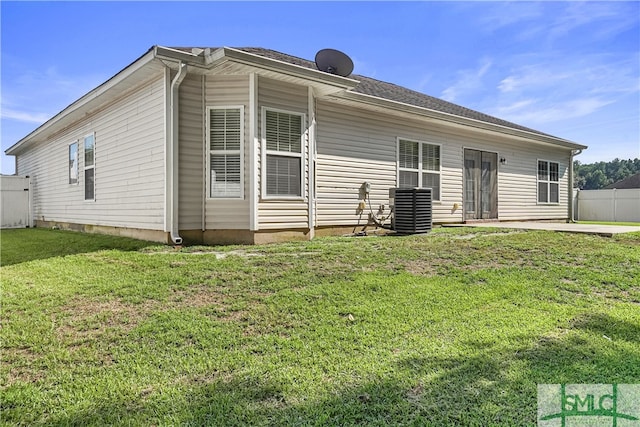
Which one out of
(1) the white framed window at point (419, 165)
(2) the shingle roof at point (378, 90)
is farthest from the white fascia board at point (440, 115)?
(1) the white framed window at point (419, 165)

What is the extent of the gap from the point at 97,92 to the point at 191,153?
3.23 metres

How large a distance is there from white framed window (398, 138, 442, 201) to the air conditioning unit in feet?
3.75

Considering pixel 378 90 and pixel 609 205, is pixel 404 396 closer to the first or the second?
pixel 378 90

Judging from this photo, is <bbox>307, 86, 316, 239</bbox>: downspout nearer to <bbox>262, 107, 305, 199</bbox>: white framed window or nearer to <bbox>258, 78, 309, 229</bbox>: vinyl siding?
<bbox>258, 78, 309, 229</bbox>: vinyl siding

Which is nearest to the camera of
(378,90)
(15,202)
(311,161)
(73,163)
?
(311,161)

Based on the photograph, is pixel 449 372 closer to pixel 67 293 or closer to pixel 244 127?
pixel 67 293

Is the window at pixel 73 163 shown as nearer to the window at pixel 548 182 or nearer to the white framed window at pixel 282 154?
the white framed window at pixel 282 154

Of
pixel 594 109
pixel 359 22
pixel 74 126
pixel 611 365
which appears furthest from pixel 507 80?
pixel 74 126

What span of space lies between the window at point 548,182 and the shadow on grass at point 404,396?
11795 mm

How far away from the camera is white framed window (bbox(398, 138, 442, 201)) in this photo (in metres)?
9.01

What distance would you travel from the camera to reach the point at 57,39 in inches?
302

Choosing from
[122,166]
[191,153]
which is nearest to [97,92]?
[122,166]

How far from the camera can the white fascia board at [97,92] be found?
19.2 feet

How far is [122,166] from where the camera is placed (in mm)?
7680
